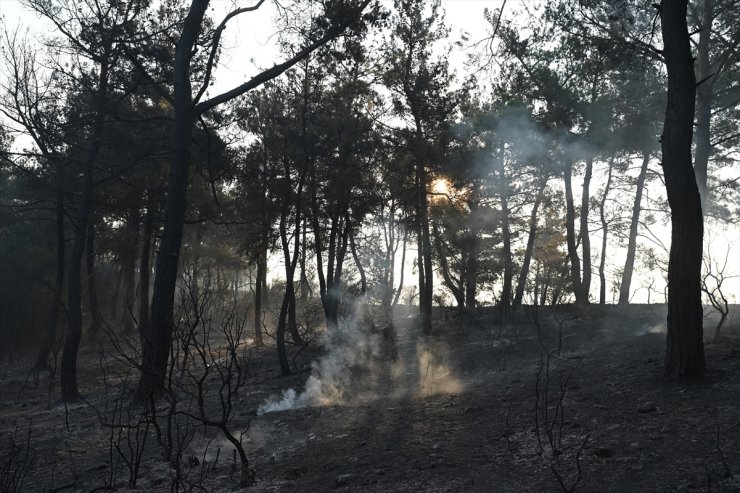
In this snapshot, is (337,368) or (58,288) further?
(58,288)

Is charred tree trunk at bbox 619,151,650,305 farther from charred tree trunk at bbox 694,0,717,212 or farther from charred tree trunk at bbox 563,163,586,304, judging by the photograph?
charred tree trunk at bbox 694,0,717,212

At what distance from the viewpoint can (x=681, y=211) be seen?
7.21m

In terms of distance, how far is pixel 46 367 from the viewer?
1859 centimetres

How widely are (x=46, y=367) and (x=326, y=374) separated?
10.5 metres

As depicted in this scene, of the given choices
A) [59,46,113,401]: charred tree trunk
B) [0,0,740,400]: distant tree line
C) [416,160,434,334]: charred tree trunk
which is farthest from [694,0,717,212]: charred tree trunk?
[59,46,113,401]: charred tree trunk

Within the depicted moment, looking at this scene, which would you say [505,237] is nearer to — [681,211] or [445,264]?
[445,264]

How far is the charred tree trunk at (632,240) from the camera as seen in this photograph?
2244 cm

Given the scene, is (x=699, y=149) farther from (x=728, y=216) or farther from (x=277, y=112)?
(x=277, y=112)

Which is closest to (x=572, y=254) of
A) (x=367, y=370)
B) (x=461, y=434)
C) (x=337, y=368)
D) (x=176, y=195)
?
(x=367, y=370)

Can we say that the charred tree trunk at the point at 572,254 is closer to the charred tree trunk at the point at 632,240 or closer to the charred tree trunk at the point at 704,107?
the charred tree trunk at the point at 632,240

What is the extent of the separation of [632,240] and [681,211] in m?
17.8

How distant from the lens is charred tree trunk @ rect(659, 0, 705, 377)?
7043 millimetres

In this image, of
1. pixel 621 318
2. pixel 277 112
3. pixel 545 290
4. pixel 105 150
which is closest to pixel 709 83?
pixel 621 318

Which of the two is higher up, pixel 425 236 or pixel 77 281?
pixel 425 236
